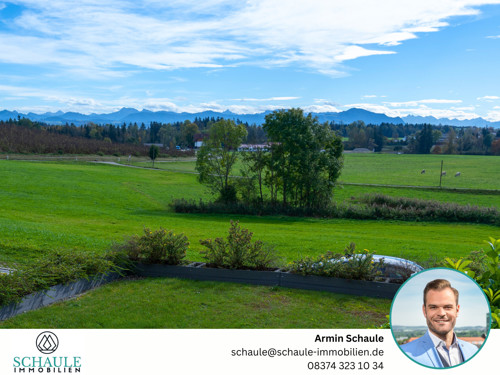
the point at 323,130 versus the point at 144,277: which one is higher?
the point at 323,130

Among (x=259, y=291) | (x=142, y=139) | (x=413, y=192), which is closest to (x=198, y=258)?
(x=259, y=291)

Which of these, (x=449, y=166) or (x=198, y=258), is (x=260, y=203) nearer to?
(x=198, y=258)

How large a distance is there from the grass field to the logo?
3.27 meters

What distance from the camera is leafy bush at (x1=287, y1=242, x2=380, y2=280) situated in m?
9.78

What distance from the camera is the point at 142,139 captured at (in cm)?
18150

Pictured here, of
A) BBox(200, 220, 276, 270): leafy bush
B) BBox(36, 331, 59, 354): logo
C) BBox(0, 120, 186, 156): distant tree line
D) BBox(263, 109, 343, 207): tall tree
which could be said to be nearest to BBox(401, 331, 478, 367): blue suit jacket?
BBox(36, 331, 59, 354): logo

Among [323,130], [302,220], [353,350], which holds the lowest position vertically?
[302,220]

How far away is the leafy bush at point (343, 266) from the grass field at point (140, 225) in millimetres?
659

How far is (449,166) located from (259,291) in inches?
3350

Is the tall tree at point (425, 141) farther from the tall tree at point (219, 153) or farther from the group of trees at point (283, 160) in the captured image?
the tall tree at point (219, 153)

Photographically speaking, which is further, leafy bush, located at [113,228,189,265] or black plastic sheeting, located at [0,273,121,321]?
leafy bush, located at [113,228,189,265]

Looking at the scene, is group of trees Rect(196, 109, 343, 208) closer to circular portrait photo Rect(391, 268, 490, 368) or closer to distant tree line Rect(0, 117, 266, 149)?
circular portrait photo Rect(391, 268, 490, 368)

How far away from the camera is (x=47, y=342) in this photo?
453cm

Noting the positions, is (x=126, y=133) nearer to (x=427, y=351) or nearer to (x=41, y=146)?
(x=41, y=146)
